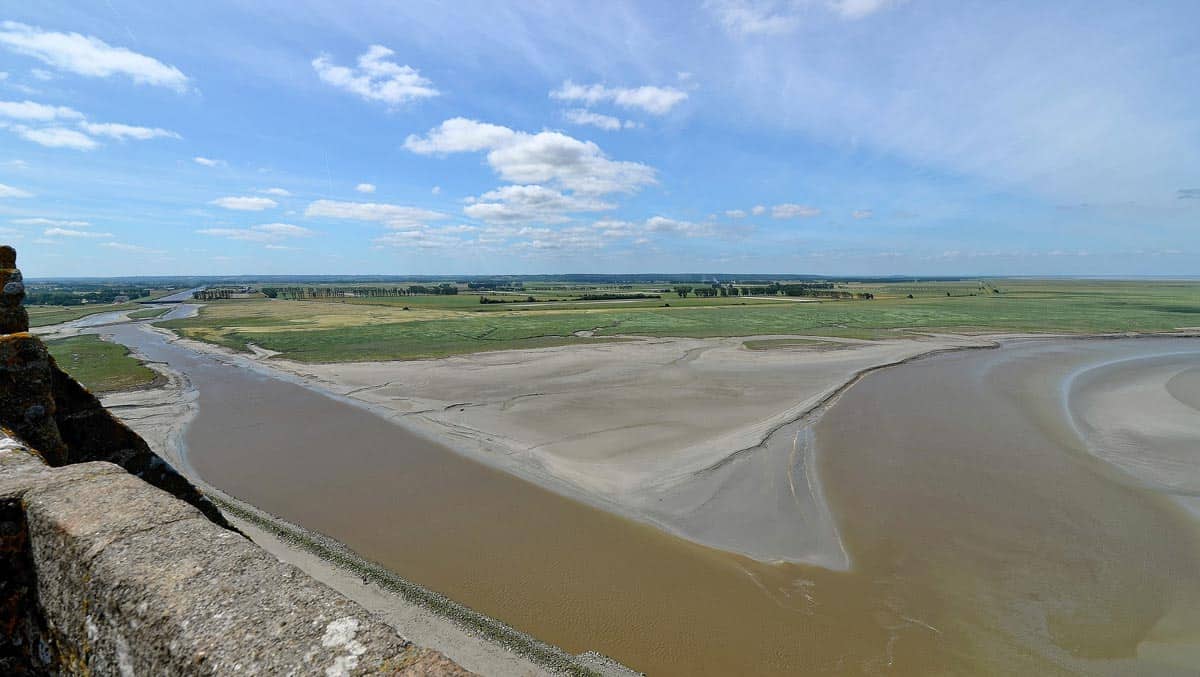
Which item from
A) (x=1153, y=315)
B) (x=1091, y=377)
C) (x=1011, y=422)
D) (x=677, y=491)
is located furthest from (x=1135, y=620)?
(x=1153, y=315)

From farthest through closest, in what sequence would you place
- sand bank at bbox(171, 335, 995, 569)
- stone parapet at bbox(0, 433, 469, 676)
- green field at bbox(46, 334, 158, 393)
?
green field at bbox(46, 334, 158, 393)
sand bank at bbox(171, 335, 995, 569)
stone parapet at bbox(0, 433, 469, 676)

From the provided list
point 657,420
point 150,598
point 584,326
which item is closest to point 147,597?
point 150,598

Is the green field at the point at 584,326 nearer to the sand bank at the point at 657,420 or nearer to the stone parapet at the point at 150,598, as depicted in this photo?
the sand bank at the point at 657,420

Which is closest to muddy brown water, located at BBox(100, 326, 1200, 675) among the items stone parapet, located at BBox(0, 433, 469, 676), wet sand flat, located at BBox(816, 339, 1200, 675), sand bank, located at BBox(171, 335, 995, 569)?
wet sand flat, located at BBox(816, 339, 1200, 675)

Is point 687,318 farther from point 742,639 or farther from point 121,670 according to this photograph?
point 121,670

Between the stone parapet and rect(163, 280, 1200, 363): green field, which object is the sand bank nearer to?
rect(163, 280, 1200, 363): green field

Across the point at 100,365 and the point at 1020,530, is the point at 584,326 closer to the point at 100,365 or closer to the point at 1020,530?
the point at 100,365
